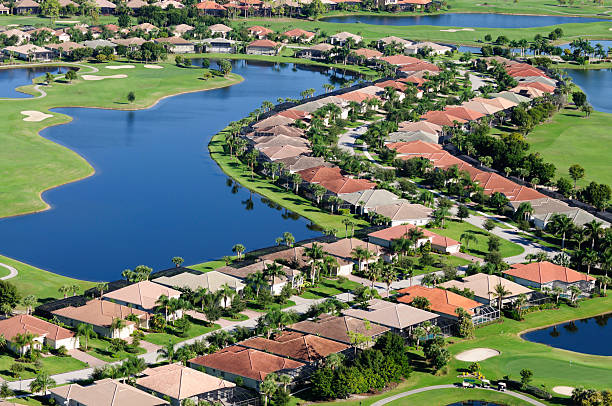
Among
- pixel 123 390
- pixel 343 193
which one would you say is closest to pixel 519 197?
pixel 343 193

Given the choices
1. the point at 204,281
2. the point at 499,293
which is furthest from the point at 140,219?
the point at 499,293

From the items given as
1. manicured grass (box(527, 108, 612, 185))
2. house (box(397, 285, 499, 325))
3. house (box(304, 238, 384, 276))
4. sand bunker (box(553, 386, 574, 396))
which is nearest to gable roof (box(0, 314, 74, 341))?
house (box(304, 238, 384, 276))

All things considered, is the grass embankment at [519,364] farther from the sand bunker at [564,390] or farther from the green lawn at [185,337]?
the green lawn at [185,337]

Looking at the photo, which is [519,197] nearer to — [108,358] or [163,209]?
[163,209]

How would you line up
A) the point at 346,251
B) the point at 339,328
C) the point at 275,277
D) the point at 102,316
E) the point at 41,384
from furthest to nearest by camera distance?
the point at 346,251
the point at 275,277
the point at 102,316
the point at 339,328
the point at 41,384

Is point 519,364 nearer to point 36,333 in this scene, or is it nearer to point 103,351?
point 103,351

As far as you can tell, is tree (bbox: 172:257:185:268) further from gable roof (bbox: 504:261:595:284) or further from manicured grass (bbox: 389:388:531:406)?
gable roof (bbox: 504:261:595:284)
